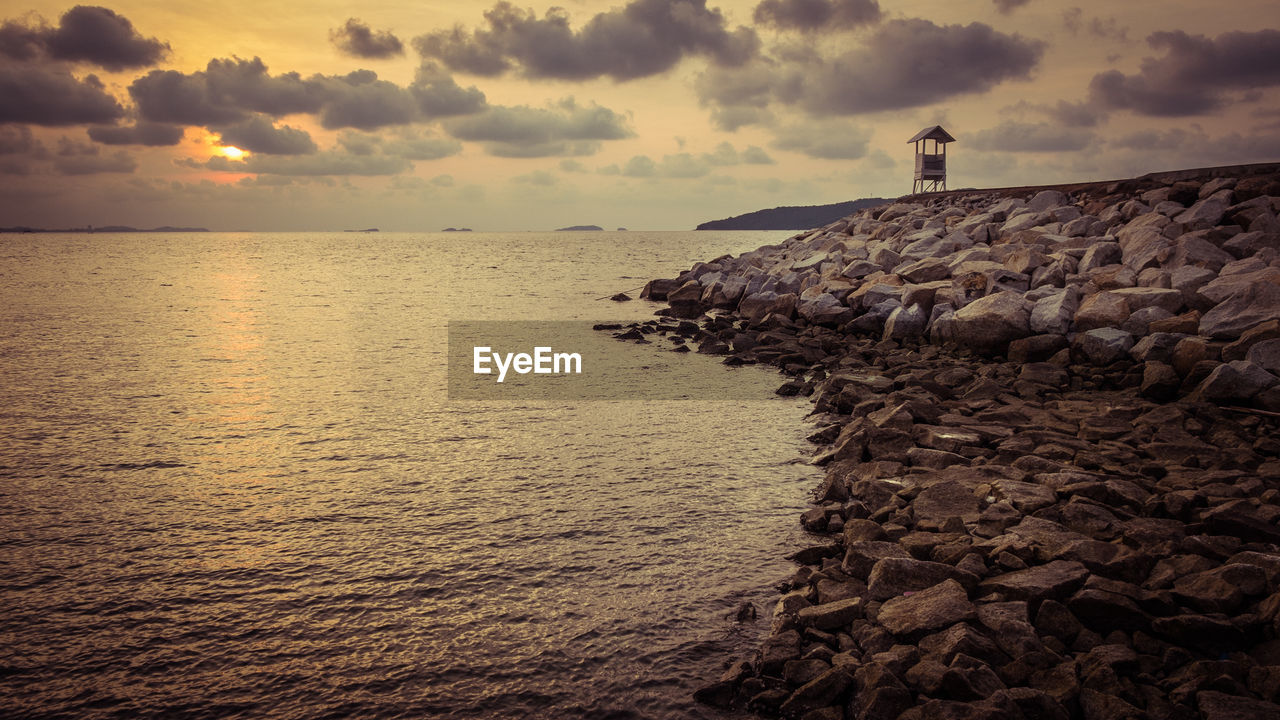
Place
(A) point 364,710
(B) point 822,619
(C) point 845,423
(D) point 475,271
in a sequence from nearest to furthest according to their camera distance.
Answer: (A) point 364,710, (B) point 822,619, (C) point 845,423, (D) point 475,271

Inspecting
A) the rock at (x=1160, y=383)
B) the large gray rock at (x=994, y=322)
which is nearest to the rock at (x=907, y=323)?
the large gray rock at (x=994, y=322)

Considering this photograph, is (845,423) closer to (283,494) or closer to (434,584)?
(434,584)

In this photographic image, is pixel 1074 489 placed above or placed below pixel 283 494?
above

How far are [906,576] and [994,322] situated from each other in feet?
37.7

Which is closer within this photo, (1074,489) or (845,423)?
(1074,489)

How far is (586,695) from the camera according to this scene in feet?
17.9

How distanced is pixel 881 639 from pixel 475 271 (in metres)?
65.9

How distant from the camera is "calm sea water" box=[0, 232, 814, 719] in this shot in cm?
562

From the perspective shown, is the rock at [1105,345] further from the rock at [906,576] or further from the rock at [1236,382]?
the rock at [906,576]

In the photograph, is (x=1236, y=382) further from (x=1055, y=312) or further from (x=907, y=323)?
(x=907, y=323)

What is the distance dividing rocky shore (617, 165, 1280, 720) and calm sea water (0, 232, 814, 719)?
919 mm

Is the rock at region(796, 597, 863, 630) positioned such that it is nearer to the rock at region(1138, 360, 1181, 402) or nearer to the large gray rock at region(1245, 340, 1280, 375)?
the rock at region(1138, 360, 1181, 402)

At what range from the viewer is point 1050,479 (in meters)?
8.24

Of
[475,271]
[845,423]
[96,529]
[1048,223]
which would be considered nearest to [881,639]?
[845,423]
